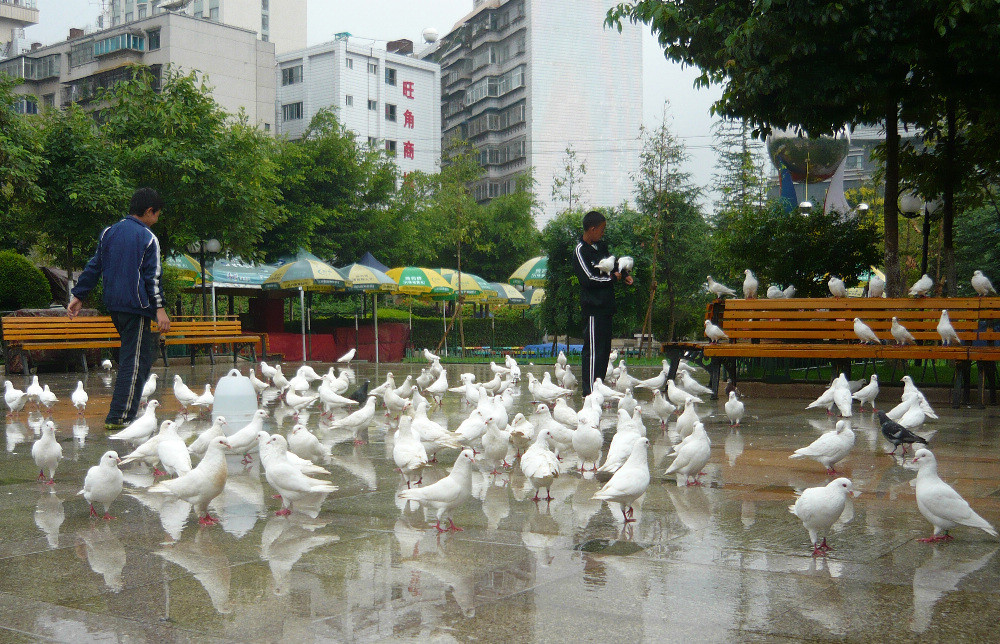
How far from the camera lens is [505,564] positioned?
361 cm

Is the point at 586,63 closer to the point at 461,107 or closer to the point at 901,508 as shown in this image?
the point at 461,107

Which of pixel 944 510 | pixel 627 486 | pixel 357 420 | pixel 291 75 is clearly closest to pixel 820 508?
pixel 944 510

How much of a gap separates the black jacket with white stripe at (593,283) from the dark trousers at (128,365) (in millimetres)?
4251

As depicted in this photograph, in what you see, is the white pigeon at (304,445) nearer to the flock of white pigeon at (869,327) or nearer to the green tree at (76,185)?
the flock of white pigeon at (869,327)

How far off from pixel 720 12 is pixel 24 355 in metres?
13.4

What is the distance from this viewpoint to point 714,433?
789 centimetres

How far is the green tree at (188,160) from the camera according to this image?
19719mm

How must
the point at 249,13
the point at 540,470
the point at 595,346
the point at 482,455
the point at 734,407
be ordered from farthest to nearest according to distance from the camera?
the point at 249,13, the point at 595,346, the point at 734,407, the point at 482,455, the point at 540,470

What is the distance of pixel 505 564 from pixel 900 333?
7.64m

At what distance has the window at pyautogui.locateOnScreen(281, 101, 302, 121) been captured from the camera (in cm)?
6344

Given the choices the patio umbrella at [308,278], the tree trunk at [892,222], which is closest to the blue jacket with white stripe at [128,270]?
the tree trunk at [892,222]

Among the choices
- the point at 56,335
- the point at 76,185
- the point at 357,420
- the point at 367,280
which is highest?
the point at 76,185

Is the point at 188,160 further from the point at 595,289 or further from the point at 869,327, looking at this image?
the point at 869,327

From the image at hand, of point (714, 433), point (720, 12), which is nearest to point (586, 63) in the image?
point (720, 12)
